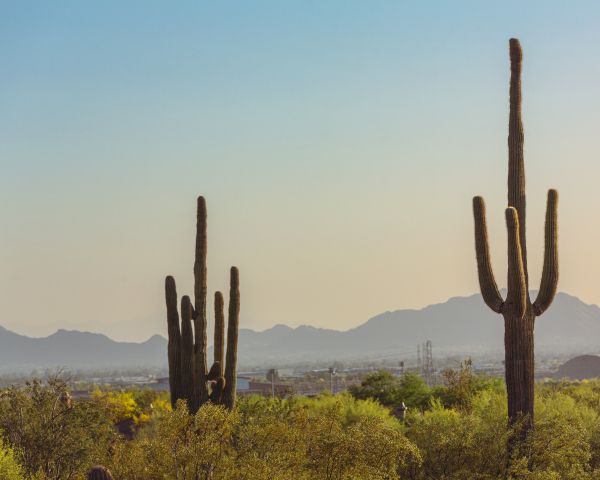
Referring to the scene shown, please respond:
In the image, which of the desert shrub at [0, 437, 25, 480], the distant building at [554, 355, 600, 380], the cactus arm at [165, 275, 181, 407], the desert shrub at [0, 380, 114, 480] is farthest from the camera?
the distant building at [554, 355, 600, 380]

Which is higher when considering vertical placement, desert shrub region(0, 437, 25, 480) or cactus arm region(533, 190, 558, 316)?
cactus arm region(533, 190, 558, 316)

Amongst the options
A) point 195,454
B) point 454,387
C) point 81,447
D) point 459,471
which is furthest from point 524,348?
point 454,387

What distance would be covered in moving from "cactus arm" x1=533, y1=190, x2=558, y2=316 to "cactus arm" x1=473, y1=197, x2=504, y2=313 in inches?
38.3

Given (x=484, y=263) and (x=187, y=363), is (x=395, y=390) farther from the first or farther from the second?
(x=484, y=263)

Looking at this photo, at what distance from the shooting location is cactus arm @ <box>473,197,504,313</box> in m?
18.3

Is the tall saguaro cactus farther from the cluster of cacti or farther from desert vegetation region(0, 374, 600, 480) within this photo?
the cluster of cacti

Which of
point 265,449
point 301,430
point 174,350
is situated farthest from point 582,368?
point 265,449

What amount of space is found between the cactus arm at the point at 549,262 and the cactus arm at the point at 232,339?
→ 6852 millimetres

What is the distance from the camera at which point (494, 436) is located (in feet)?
→ 58.6

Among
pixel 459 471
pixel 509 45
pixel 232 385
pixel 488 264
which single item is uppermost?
pixel 509 45

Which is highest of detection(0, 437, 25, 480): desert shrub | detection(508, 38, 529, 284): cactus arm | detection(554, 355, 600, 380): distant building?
detection(508, 38, 529, 284): cactus arm

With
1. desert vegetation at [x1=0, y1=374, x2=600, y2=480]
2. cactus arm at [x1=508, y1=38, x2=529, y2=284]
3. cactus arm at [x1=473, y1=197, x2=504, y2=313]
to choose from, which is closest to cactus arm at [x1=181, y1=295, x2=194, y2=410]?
desert vegetation at [x1=0, y1=374, x2=600, y2=480]

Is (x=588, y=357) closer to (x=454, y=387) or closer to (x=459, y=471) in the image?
(x=454, y=387)

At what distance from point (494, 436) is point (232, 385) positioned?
21.3ft
